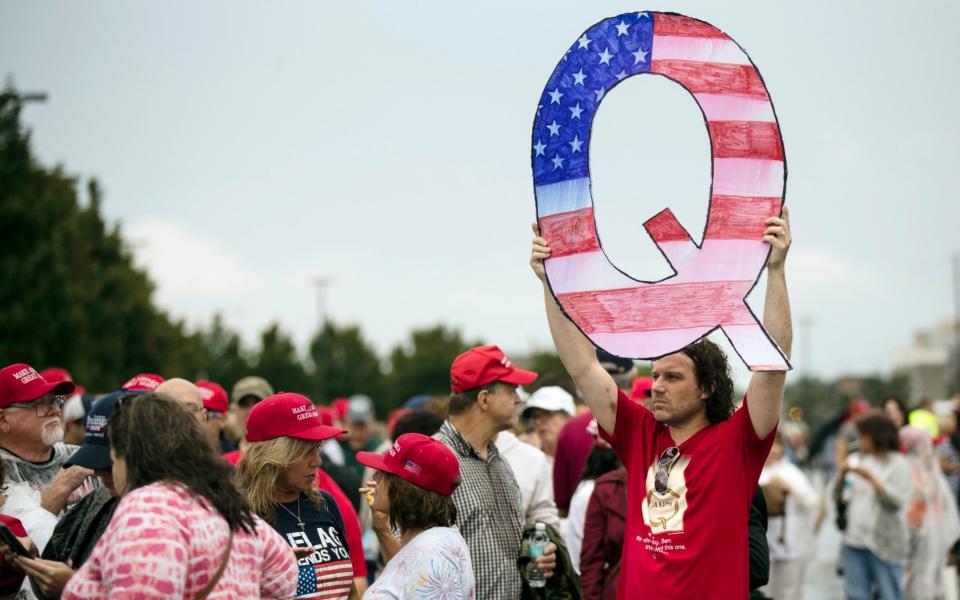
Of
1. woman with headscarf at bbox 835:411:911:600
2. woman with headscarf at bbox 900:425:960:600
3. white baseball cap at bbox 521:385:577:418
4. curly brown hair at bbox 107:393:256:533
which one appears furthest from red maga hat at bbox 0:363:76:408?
woman with headscarf at bbox 900:425:960:600

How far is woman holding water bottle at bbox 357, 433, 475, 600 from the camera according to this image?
4.26 meters

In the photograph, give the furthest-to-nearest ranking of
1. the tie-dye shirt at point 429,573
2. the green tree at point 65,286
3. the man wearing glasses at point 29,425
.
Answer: the green tree at point 65,286, the man wearing glasses at point 29,425, the tie-dye shirt at point 429,573

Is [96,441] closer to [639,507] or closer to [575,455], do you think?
[639,507]

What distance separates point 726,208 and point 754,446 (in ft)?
2.88

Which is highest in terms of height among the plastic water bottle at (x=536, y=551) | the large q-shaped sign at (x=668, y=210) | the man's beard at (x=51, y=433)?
the large q-shaped sign at (x=668, y=210)

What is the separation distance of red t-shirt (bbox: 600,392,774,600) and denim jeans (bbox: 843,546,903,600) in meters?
6.94

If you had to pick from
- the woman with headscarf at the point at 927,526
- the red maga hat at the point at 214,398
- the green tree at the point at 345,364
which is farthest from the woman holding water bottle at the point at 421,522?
the green tree at the point at 345,364

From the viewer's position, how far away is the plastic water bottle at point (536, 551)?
5426 mm

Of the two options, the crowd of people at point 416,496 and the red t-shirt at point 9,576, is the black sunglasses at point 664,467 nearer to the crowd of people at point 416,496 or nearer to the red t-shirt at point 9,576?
the crowd of people at point 416,496

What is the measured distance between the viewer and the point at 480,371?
581 centimetres

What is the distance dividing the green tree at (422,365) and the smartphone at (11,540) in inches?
2535

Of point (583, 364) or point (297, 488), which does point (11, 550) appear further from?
point (583, 364)

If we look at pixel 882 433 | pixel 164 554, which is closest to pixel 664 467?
pixel 164 554

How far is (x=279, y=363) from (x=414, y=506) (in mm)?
55642
